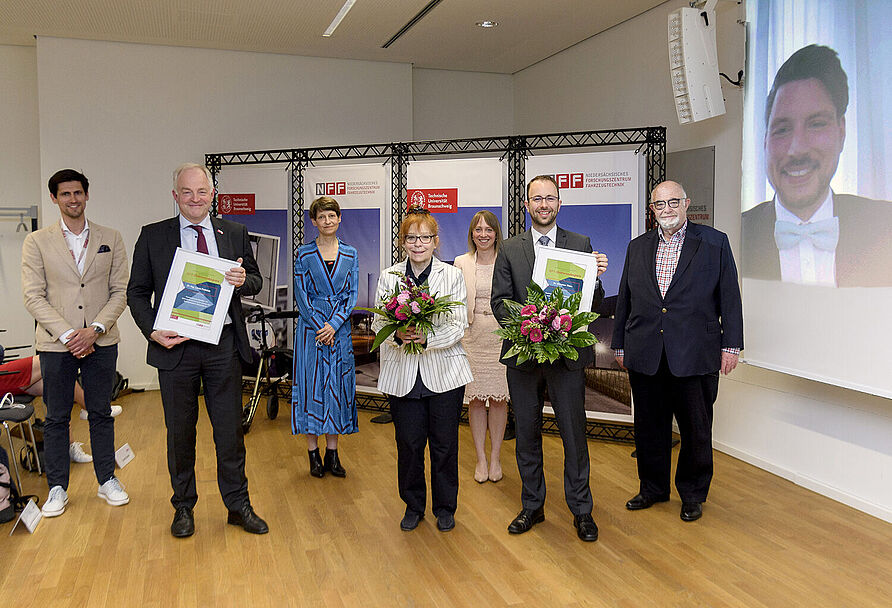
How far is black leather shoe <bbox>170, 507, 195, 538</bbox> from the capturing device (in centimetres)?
389

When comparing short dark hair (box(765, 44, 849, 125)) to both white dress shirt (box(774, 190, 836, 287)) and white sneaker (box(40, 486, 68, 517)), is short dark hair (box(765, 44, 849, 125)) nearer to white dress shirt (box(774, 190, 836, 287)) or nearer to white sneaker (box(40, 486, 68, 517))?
white dress shirt (box(774, 190, 836, 287))

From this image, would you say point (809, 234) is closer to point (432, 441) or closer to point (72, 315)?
point (432, 441)

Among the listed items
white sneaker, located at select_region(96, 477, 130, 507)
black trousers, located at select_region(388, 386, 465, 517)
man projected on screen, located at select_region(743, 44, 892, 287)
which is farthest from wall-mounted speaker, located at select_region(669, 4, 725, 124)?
white sneaker, located at select_region(96, 477, 130, 507)

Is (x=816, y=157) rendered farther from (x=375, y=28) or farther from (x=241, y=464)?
(x=375, y=28)

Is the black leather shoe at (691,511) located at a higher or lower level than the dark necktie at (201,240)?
lower

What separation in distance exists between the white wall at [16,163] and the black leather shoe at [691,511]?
7126 millimetres

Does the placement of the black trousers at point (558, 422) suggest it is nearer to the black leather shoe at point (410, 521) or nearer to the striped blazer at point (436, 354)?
the striped blazer at point (436, 354)

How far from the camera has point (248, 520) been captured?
3.98 meters

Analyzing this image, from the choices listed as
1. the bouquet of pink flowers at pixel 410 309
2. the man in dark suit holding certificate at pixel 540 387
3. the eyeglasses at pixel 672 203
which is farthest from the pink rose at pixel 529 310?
the eyeglasses at pixel 672 203

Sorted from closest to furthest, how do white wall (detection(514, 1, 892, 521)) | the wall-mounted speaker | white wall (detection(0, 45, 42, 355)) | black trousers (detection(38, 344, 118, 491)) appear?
black trousers (detection(38, 344, 118, 491)) < white wall (detection(514, 1, 892, 521)) < the wall-mounted speaker < white wall (detection(0, 45, 42, 355))

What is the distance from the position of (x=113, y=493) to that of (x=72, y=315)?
1095mm

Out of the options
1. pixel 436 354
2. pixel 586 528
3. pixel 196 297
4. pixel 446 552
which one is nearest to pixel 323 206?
pixel 196 297

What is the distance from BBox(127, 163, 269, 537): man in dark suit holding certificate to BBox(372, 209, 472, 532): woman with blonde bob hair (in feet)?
2.53

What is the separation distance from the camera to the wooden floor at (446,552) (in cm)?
324
